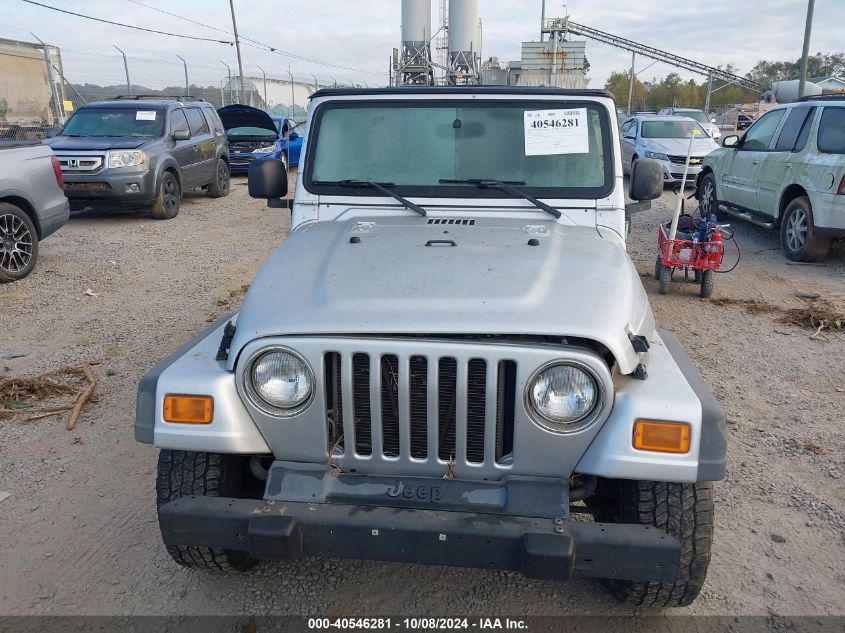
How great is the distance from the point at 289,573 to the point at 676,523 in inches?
63.1

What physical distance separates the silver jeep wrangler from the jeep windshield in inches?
31.8

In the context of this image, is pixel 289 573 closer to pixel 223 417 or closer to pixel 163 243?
pixel 223 417

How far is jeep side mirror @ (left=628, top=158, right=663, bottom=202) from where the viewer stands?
374 cm

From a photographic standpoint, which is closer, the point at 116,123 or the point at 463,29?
the point at 116,123

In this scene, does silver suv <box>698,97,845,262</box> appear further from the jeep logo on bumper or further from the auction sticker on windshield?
the jeep logo on bumper

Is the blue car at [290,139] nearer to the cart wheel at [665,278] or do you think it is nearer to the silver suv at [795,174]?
the silver suv at [795,174]

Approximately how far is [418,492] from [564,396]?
0.59 meters

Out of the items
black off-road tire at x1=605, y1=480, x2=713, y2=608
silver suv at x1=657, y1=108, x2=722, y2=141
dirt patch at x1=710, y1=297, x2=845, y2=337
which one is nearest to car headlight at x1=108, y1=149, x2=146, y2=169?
dirt patch at x1=710, y1=297, x2=845, y2=337

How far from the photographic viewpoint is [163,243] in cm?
958

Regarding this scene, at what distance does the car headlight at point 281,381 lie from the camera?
231 centimetres

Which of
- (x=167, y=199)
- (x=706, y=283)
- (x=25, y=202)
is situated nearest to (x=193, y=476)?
(x=706, y=283)

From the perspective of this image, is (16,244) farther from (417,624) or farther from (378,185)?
(417,624)

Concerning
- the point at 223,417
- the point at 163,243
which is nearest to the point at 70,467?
the point at 223,417

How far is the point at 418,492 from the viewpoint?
2.33 meters
